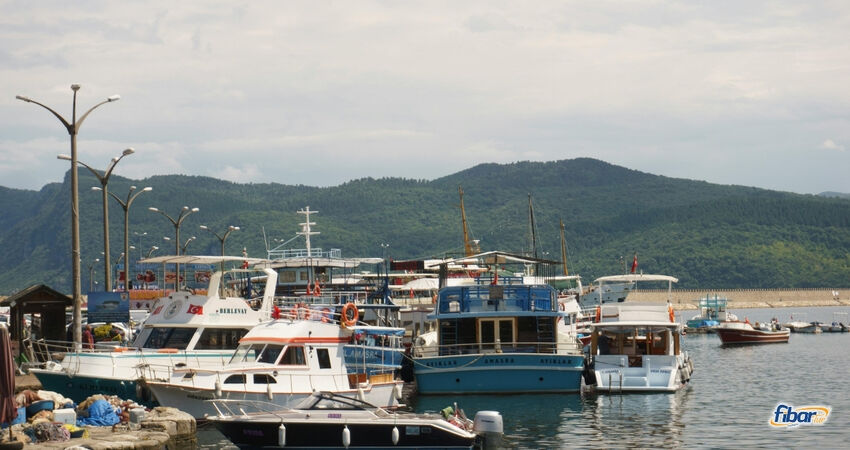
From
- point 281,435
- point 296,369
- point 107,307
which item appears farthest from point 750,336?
point 281,435

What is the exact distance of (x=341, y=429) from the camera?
2734 centimetres

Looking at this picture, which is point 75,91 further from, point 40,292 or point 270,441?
point 270,441

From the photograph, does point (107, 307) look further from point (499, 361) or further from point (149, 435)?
point (149, 435)

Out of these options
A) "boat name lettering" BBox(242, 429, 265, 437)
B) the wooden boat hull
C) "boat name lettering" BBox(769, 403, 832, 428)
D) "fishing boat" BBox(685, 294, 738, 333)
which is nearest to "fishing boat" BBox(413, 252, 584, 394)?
"boat name lettering" BBox(769, 403, 832, 428)

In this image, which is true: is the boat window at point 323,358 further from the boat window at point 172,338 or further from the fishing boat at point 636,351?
the fishing boat at point 636,351

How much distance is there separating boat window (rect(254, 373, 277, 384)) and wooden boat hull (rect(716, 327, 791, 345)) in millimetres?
62405

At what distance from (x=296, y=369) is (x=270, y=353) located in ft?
3.14

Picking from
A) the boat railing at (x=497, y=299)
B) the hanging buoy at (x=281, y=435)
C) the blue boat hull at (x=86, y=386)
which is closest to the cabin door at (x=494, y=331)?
the boat railing at (x=497, y=299)

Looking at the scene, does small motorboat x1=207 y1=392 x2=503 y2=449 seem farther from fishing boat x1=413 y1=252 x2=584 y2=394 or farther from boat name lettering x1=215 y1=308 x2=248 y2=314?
fishing boat x1=413 y1=252 x2=584 y2=394

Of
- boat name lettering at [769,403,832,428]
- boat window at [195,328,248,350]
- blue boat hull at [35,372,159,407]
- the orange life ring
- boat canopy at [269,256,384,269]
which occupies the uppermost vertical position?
boat canopy at [269,256,384,269]

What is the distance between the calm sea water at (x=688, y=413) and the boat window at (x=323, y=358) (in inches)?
157

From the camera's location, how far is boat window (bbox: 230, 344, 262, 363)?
117 feet

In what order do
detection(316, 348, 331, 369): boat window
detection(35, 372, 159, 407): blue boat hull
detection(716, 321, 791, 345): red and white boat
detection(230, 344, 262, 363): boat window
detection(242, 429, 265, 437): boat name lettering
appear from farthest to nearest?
1. detection(716, 321, 791, 345): red and white boat
2. detection(316, 348, 331, 369): boat window
3. detection(230, 344, 262, 363): boat window
4. detection(35, 372, 159, 407): blue boat hull
5. detection(242, 429, 265, 437): boat name lettering

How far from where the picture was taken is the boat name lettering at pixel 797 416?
121ft
